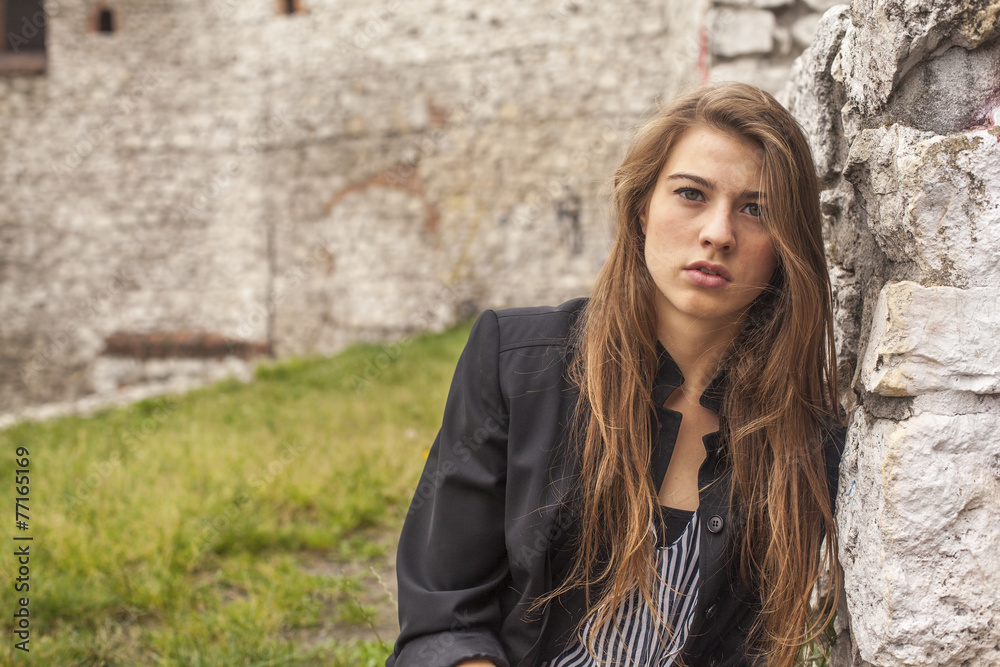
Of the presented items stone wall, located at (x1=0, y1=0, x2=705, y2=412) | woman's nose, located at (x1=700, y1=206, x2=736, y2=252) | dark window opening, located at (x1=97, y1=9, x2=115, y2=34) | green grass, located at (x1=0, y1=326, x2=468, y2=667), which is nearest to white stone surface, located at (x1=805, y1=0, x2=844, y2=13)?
stone wall, located at (x1=0, y1=0, x2=705, y2=412)

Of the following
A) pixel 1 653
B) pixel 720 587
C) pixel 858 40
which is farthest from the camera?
pixel 1 653

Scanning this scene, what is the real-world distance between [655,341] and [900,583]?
61 cm

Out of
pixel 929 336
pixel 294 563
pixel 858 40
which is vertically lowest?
pixel 294 563

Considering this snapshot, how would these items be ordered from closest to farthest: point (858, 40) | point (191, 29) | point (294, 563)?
1. point (858, 40)
2. point (294, 563)
3. point (191, 29)

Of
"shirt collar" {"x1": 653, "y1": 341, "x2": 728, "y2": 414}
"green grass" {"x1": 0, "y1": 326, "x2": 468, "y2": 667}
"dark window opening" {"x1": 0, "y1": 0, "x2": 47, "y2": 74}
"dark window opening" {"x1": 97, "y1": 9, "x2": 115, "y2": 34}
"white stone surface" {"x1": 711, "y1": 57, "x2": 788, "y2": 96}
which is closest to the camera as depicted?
"shirt collar" {"x1": 653, "y1": 341, "x2": 728, "y2": 414}

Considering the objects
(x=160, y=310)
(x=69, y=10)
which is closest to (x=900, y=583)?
(x=160, y=310)

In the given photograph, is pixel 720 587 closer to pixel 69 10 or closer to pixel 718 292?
pixel 718 292

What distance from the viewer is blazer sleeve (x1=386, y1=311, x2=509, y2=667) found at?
4.60ft

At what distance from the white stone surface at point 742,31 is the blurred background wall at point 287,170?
5.63 feet

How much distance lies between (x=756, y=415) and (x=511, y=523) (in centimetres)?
53

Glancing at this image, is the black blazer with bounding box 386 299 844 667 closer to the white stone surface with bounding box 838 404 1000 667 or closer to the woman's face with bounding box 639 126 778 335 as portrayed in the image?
the woman's face with bounding box 639 126 778 335

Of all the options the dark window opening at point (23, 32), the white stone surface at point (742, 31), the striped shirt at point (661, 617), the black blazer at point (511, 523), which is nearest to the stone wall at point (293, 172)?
the dark window opening at point (23, 32)

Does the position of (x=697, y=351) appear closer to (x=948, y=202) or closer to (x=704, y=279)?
(x=704, y=279)

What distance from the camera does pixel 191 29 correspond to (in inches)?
339
